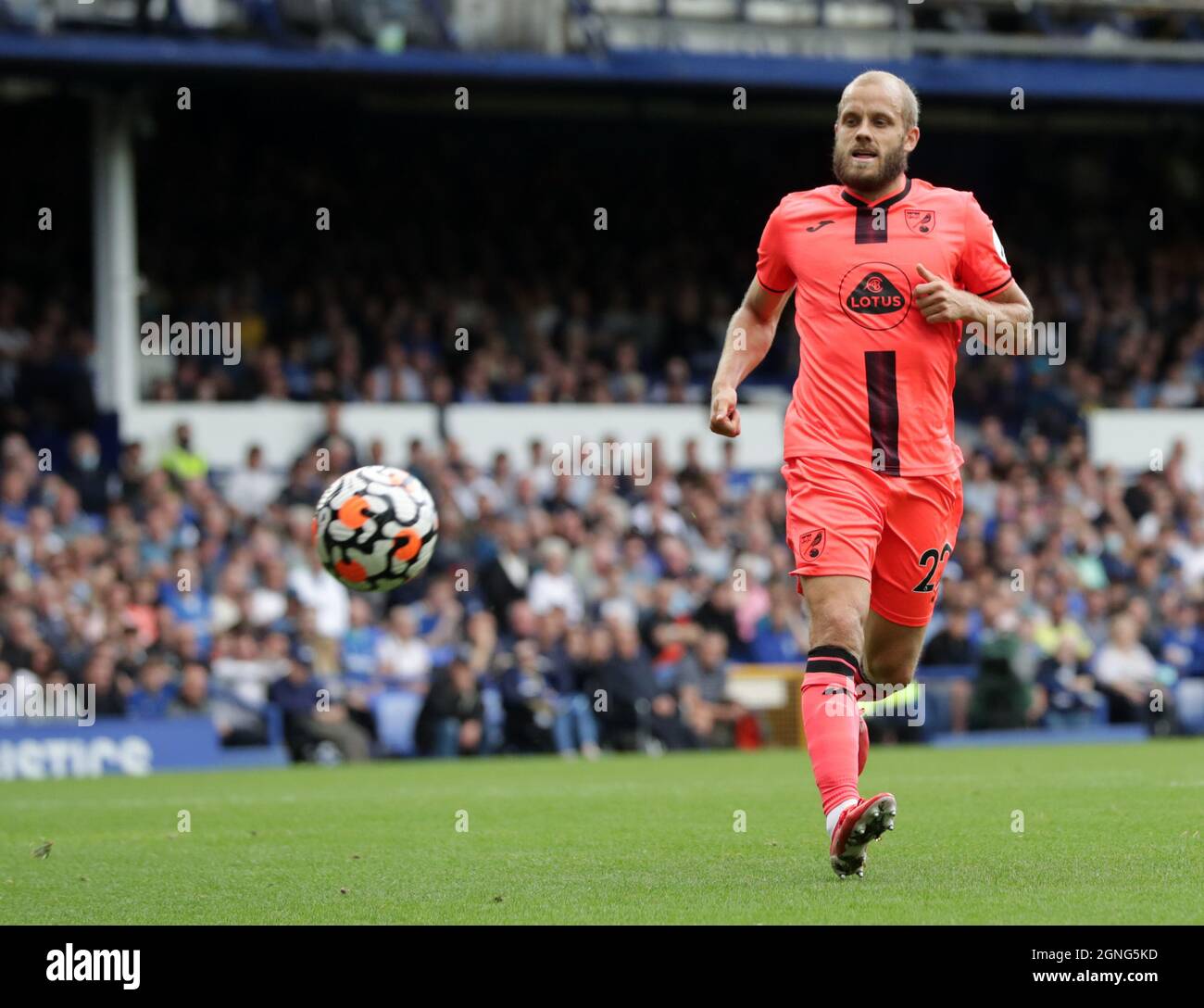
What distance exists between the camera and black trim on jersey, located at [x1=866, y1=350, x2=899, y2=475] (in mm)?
7480

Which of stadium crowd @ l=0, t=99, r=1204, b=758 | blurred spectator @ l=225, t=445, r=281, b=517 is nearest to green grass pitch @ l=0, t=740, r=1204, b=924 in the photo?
stadium crowd @ l=0, t=99, r=1204, b=758

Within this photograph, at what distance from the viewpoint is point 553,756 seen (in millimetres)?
17812

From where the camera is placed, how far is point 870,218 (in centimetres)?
762

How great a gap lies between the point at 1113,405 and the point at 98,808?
16219 millimetres

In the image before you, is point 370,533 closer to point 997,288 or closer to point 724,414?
point 724,414

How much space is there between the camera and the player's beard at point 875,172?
24.6 feet

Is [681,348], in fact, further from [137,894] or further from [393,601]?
[137,894]

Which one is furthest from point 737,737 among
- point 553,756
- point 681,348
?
point 681,348

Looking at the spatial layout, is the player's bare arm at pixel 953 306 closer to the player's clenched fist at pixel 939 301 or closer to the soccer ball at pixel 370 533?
the player's clenched fist at pixel 939 301

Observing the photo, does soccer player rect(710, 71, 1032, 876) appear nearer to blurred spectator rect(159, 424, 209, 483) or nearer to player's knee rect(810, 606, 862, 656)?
player's knee rect(810, 606, 862, 656)

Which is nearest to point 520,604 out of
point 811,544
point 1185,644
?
point 1185,644

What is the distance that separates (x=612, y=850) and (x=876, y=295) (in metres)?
2.61

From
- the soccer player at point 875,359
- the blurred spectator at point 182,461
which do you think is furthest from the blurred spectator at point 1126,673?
the soccer player at point 875,359

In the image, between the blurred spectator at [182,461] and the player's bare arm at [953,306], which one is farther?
the blurred spectator at [182,461]
